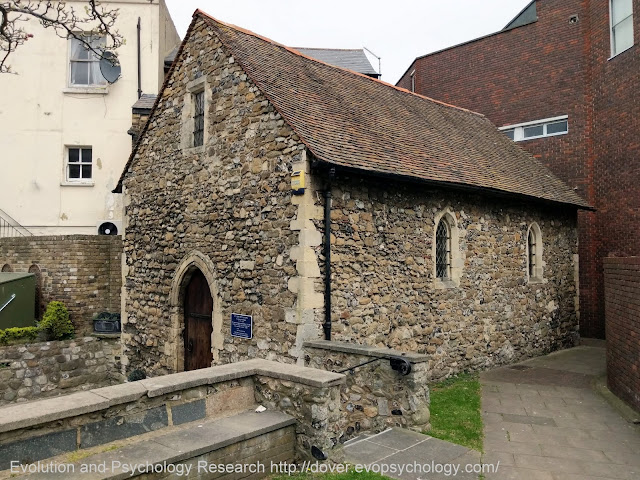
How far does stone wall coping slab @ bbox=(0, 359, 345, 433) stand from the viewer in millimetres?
4133

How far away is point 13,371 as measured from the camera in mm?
11531

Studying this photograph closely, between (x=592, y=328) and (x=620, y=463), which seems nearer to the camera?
(x=620, y=463)

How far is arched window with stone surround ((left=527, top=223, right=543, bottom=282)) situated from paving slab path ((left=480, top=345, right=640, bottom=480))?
8.77 feet

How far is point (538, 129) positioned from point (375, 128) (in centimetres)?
928

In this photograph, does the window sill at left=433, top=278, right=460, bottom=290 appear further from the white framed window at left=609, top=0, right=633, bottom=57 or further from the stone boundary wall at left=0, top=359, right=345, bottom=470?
the white framed window at left=609, top=0, right=633, bottom=57

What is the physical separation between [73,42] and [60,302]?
954 centimetres

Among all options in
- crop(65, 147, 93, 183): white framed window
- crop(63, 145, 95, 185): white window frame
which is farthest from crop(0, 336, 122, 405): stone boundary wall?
crop(65, 147, 93, 183): white framed window

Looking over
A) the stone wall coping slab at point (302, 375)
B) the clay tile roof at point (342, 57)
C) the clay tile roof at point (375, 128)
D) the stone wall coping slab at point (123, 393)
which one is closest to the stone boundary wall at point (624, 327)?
the clay tile roof at point (375, 128)

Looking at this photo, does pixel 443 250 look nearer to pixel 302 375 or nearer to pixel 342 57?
pixel 302 375

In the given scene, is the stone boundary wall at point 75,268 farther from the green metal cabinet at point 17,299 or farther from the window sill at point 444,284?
the window sill at point 444,284

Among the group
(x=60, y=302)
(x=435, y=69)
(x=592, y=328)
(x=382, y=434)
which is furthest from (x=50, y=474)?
(x=435, y=69)

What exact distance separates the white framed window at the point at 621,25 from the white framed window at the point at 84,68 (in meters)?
16.1

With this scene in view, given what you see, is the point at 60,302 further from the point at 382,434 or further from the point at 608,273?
the point at 608,273

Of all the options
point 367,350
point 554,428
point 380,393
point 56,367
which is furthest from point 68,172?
point 554,428
